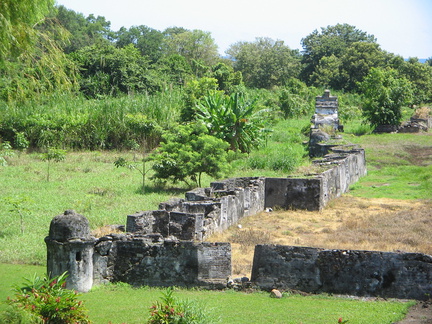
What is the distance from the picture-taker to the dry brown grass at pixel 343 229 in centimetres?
1262

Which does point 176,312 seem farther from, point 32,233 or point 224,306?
point 32,233

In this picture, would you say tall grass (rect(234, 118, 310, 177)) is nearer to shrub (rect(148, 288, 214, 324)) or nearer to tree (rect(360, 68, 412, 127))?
tree (rect(360, 68, 412, 127))

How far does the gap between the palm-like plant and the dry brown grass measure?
6.55 meters

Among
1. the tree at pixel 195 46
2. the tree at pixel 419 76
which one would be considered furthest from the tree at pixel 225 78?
the tree at pixel 195 46

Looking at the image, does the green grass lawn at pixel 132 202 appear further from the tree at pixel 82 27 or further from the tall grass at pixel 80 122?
the tree at pixel 82 27

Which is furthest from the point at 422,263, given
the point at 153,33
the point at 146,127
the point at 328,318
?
the point at 153,33

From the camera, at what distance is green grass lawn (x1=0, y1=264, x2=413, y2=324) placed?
8.10m

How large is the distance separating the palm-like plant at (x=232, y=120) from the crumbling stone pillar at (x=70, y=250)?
14360 millimetres

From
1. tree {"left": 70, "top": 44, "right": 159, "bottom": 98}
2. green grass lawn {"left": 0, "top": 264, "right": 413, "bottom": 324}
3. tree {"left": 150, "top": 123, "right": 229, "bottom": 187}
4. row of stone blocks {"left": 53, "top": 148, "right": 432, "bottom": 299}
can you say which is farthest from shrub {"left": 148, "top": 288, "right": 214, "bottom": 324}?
tree {"left": 70, "top": 44, "right": 159, "bottom": 98}

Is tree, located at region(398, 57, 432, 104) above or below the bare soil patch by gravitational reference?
above

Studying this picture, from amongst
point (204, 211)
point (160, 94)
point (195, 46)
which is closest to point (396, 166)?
point (204, 211)

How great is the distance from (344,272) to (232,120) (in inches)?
587

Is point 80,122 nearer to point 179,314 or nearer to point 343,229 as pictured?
point 343,229

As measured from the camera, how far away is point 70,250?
9.38m
